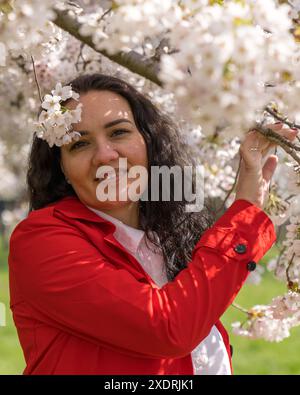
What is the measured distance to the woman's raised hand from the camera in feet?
6.69

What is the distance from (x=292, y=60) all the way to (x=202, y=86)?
0.31 m

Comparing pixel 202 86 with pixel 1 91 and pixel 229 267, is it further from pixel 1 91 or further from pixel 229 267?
pixel 1 91

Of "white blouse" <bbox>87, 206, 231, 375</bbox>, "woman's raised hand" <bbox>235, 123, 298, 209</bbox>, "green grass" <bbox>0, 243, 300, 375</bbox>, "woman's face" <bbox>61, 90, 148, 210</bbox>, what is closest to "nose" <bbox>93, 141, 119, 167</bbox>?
"woman's face" <bbox>61, 90, 148, 210</bbox>

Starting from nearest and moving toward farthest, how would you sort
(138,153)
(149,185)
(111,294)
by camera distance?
1. (111,294)
2. (138,153)
3. (149,185)

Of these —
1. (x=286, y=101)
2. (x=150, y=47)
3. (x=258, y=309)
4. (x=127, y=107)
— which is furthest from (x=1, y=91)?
(x=286, y=101)

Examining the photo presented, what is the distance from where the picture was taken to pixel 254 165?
204 cm

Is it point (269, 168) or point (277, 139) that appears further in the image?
point (269, 168)

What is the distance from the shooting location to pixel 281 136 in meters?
2.03

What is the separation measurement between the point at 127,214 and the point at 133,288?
44 centimetres

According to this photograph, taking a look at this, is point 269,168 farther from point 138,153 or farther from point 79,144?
point 79,144

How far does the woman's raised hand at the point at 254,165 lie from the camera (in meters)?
2.04

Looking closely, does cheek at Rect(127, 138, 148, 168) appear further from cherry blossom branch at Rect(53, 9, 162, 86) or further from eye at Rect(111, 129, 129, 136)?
cherry blossom branch at Rect(53, 9, 162, 86)

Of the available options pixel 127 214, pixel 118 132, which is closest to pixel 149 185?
pixel 127 214
